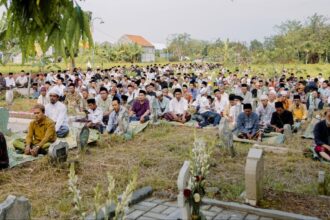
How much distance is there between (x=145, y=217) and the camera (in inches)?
196

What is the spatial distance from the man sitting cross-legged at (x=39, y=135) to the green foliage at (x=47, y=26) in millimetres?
5814

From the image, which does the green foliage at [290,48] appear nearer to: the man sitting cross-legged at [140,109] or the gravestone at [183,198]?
the man sitting cross-legged at [140,109]

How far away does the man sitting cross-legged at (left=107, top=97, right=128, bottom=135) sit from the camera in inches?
388

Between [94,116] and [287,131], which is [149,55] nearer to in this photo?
[94,116]

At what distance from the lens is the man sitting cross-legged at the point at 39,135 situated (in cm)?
791

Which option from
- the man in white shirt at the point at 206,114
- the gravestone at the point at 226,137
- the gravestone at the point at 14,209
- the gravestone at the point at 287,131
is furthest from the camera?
the man in white shirt at the point at 206,114

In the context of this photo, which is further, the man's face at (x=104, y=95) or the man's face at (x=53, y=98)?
the man's face at (x=104, y=95)

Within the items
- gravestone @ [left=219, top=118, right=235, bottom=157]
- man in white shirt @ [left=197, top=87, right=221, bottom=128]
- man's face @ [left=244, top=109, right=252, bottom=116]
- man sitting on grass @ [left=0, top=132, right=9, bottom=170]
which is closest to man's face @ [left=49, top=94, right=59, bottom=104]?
man sitting on grass @ [left=0, top=132, right=9, bottom=170]

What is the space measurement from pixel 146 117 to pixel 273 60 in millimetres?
33865

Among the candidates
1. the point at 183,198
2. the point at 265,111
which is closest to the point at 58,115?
the point at 265,111

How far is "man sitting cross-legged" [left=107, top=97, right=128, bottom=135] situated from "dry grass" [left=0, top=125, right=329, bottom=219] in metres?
0.74

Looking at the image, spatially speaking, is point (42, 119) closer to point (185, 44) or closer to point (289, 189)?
point (289, 189)

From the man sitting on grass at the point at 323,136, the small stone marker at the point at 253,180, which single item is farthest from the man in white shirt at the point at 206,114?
the small stone marker at the point at 253,180

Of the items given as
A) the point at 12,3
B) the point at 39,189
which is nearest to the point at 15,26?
the point at 12,3
